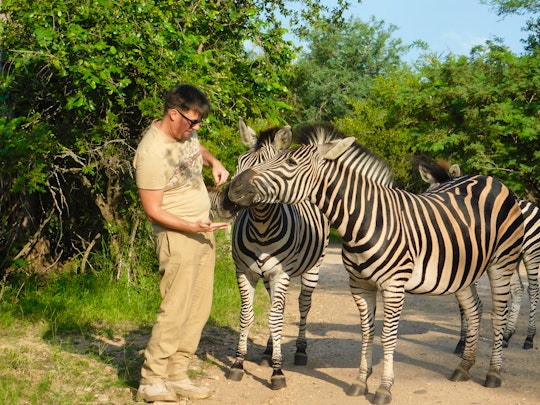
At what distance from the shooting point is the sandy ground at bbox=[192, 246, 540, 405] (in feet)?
17.9

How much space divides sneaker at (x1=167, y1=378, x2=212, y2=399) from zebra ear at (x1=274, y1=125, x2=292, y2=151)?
2.11 metres

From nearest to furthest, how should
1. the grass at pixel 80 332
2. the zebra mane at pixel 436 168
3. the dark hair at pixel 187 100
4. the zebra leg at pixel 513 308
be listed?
1. the dark hair at pixel 187 100
2. the grass at pixel 80 332
3. the zebra mane at pixel 436 168
4. the zebra leg at pixel 513 308

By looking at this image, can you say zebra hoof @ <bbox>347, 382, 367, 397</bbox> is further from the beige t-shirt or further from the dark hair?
the dark hair

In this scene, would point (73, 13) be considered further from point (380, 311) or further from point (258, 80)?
point (380, 311)

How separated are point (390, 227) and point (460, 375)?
167 cm

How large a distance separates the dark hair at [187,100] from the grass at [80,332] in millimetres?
2255

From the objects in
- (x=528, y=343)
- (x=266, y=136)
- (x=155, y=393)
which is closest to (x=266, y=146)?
(x=266, y=136)

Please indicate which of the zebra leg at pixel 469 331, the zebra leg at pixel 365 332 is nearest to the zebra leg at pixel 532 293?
the zebra leg at pixel 469 331

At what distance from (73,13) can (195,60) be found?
1.44 m

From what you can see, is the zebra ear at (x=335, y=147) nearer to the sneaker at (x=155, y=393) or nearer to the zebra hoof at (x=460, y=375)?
the sneaker at (x=155, y=393)

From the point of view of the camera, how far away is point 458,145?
17.4m

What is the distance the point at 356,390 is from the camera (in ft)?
17.9

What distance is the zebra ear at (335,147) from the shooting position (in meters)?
5.14

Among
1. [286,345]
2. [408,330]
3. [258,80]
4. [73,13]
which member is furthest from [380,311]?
[73,13]
